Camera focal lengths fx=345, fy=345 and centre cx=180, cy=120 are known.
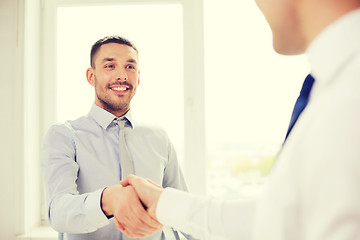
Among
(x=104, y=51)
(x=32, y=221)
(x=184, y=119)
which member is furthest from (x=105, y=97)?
(x=32, y=221)

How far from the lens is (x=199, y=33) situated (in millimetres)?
2455

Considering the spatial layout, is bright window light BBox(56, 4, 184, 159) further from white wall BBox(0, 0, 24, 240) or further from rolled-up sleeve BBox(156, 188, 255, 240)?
rolled-up sleeve BBox(156, 188, 255, 240)

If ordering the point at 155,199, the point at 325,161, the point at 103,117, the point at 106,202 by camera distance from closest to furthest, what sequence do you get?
the point at 325,161, the point at 155,199, the point at 106,202, the point at 103,117

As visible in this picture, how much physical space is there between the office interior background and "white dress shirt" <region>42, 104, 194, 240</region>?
65 centimetres

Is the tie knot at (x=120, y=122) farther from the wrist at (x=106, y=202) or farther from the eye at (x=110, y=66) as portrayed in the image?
the wrist at (x=106, y=202)

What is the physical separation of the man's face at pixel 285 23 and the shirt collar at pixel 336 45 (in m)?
0.10

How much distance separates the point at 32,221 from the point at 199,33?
173 centimetres

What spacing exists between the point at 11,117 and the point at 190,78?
1.23 m

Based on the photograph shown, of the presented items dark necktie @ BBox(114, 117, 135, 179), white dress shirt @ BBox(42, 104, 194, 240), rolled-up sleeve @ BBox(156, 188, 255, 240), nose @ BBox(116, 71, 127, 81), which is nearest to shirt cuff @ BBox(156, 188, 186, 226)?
rolled-up sleeve @ BBox(156, 188, 255, 240)

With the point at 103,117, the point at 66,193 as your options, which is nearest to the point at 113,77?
the point at 103,117

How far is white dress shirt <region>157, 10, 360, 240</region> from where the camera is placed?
0.42 meters

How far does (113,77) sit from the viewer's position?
1.75 meters

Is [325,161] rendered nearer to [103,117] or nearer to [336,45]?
[336,45]

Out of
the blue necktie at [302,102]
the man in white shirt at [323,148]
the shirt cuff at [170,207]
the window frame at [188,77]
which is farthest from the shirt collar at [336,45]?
the window frame at [188,77]
